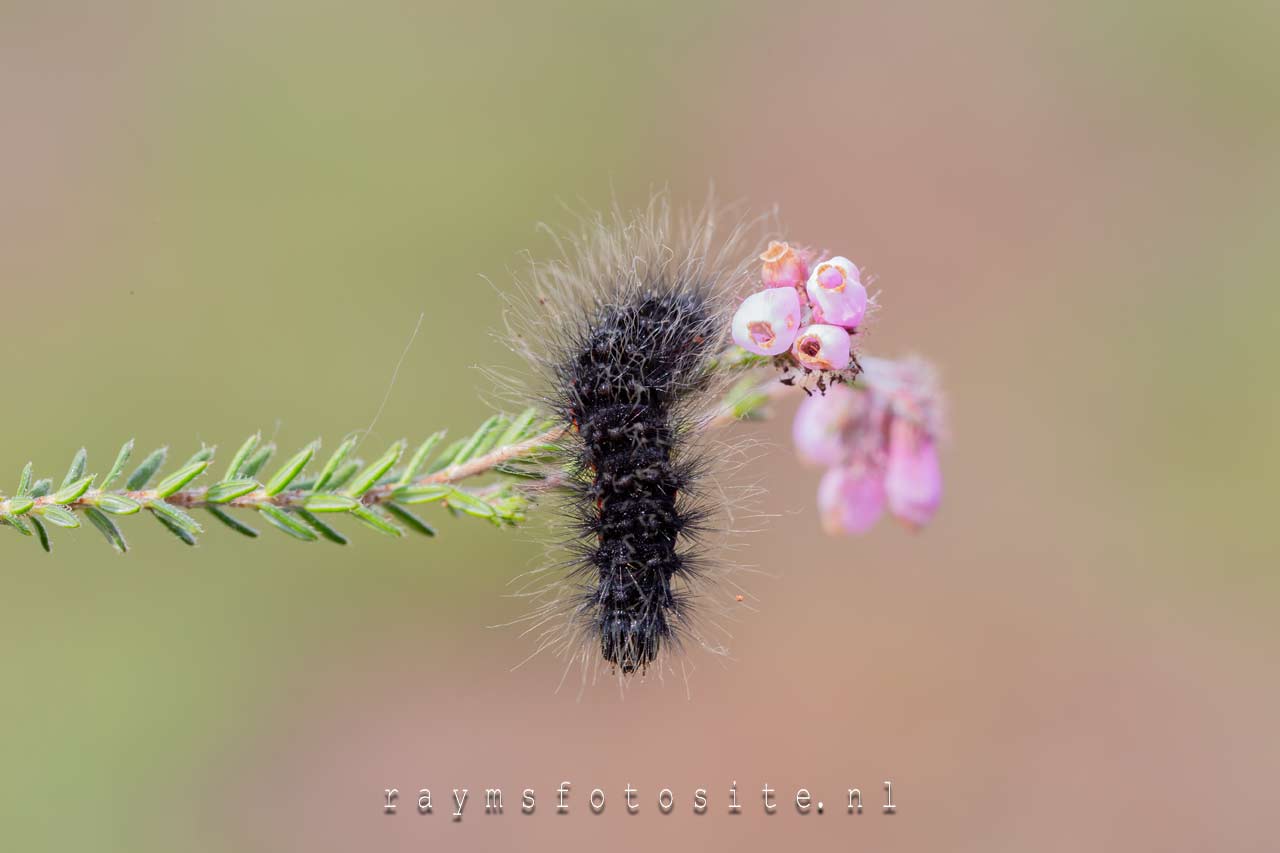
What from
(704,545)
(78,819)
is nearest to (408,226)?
(78,819)

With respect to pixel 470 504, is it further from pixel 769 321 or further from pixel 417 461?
pixel 769 321

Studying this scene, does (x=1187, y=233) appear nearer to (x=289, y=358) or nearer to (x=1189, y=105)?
(x=1189, y=105)

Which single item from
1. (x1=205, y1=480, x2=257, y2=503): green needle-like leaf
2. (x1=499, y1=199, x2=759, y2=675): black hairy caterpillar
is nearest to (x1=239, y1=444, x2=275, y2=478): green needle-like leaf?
(x1=205, y1=480, x2=257, y2=503): green needle-like leaf

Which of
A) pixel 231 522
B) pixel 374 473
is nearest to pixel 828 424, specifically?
pixel 374 473

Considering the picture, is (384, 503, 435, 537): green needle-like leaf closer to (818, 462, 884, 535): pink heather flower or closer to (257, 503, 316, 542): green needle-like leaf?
(257, 503, 316, 542): green needle-like leaf

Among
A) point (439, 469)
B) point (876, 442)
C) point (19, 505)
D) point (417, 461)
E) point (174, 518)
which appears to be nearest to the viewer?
point (19, 505)

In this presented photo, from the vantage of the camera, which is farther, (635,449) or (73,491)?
(635,449)
